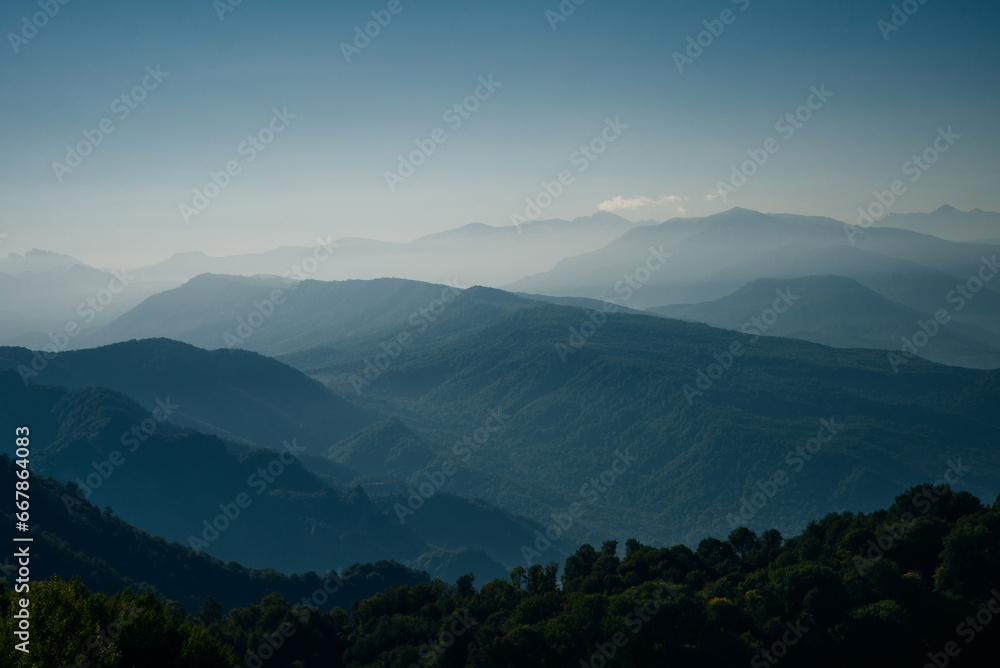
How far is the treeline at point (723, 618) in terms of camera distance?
28562 mm

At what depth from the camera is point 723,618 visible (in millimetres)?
30281

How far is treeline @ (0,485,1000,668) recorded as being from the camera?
2856cm

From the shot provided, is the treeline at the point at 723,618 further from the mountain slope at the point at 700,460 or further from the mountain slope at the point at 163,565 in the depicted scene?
the mountain slope at the point at 700,460

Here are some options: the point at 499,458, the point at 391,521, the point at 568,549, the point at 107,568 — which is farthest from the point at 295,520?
the point at 499,458

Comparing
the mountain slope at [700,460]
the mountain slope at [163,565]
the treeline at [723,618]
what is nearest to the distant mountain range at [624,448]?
the mountain slope at [700,460]

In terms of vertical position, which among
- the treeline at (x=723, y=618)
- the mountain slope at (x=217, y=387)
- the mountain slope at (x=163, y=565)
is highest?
the mountain slope at (x=217, y=387)

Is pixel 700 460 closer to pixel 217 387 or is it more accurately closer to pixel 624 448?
pixel 624 448

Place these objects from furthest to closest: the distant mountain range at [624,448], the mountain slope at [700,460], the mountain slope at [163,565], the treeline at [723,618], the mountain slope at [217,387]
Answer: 1. the mountain slope at [217,387]
2. the mountain slope at [700,460]
3. the distant mountain range at [624,448]
4. the mountain slope at [163,565]
5. the treeline at [723,618]

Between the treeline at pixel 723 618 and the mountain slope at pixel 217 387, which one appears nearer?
the treeline at pixel 723 618

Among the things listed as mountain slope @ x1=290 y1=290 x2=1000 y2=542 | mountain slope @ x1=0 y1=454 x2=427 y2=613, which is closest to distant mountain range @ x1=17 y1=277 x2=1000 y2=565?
mountain slope @ x1=290 y1=290 x2=1000 y2=542

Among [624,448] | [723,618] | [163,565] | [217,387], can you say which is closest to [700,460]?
[624,448]

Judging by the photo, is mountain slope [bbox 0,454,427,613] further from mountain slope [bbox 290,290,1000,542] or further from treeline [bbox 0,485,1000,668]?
mountain slope [bbox 290,290,1000,542]

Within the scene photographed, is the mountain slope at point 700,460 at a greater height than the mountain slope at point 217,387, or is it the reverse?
Result: the mountain slope at point 217,387

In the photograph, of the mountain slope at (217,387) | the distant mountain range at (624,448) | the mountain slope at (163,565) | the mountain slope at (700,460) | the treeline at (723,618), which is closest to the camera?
the treeline at (723,618)
